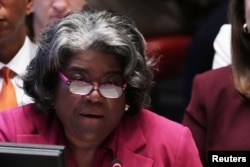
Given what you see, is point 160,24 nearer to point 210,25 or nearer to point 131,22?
point 210,25

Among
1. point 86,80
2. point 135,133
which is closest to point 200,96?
point 135,133

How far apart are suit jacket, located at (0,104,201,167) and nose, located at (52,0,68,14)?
1.72 feet

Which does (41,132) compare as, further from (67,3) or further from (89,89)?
(67,3)

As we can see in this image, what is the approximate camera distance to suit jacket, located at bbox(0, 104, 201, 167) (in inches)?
101

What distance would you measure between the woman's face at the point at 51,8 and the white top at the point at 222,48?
2.19 ft

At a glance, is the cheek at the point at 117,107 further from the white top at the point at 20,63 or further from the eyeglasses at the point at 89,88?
the white top at the point at 20,63

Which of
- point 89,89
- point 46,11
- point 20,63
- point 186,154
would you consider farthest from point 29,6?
point 186,154

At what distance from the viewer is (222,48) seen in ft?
11.2

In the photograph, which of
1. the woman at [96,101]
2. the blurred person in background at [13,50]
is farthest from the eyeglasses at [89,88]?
the blurred person in background at [13,50]

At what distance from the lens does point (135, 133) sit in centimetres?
261

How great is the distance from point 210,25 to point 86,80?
1.44 meters

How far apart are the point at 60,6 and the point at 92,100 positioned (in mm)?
722

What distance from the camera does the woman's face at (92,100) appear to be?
243cm

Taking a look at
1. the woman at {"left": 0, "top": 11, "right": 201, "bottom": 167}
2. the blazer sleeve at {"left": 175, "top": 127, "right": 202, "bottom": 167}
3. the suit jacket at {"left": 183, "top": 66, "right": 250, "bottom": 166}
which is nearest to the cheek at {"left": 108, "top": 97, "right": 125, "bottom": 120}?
the woman at {"left": 0, "top": 11, "right": 201, "bottom": 167}
